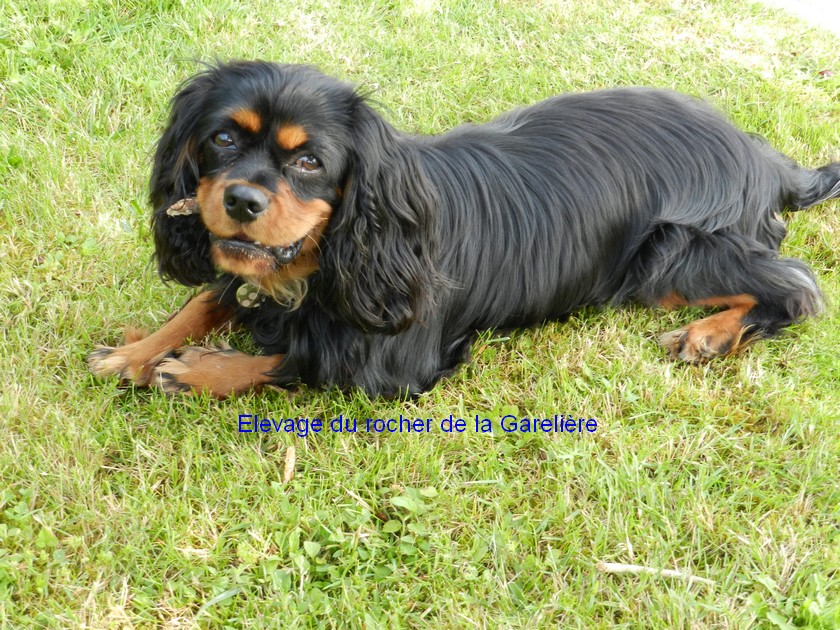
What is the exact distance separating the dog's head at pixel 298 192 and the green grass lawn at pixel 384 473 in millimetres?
411

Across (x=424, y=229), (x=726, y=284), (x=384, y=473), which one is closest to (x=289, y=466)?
(x=384, y=473)

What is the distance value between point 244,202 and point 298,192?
22 centimetres

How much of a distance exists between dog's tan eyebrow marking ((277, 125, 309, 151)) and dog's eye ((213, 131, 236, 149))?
0.20 meters

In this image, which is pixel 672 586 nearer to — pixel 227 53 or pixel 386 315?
pixel 386 315

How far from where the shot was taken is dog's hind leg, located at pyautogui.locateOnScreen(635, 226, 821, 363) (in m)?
3.33

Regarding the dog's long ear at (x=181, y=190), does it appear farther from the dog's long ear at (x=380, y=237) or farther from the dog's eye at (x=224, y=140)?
the dog's long ear at (x=380, y=237)

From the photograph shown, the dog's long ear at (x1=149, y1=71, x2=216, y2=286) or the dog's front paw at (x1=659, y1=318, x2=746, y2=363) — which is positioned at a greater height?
the dog's long ear at (x1=149, y1=71, x2=216, y2=286)

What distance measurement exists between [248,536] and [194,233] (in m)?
1.18

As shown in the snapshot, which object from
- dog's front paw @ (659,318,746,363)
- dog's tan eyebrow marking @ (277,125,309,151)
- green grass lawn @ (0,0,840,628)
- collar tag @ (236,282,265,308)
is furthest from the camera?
dog's front paw @ (659,318,746,363)

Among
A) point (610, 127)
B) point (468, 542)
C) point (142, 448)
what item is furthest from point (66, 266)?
point (610, 127)

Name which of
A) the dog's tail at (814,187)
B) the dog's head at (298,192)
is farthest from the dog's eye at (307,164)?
the dog's tail at (814,187)

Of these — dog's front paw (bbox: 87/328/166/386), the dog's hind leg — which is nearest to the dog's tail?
the dog's hind leg

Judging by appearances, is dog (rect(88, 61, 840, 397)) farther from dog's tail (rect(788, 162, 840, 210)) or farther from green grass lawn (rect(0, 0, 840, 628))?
green grass lawn (rect(0, 0, 840, 628))

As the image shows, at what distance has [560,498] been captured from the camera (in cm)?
262
